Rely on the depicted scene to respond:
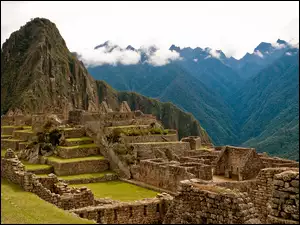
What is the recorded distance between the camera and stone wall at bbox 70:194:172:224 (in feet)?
34.8

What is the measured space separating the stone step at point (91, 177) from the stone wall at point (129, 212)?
22.4 meters

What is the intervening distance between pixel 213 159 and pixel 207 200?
25.8 metres

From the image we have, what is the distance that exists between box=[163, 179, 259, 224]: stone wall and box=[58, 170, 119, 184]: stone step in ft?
80.9

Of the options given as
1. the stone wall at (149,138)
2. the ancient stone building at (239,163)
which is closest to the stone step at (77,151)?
the stone wall at (149,138)

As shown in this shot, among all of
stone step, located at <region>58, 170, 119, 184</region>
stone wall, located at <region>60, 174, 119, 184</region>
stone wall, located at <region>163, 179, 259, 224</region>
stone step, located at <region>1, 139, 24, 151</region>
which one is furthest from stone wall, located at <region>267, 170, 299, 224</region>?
stone step, located at <region>1, 139, 24, 151</region>

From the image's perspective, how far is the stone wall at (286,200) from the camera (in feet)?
24.2

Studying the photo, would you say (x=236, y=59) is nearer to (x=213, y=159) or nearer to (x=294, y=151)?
(x=294, y=151)

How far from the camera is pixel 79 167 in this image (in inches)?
1439

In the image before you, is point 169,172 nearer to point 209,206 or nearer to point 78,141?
point 78,141

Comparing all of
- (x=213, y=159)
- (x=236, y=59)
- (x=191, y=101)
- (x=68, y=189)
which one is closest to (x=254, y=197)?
(x=68, y=189)

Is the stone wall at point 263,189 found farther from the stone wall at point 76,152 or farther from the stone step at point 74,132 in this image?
the stone step at point 74,132

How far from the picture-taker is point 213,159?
34188 millimetres

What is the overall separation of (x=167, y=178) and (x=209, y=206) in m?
20.9

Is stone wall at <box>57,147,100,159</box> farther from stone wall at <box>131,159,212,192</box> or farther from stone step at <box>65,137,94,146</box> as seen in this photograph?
stone wall at <box>131,159,212,192</box>
